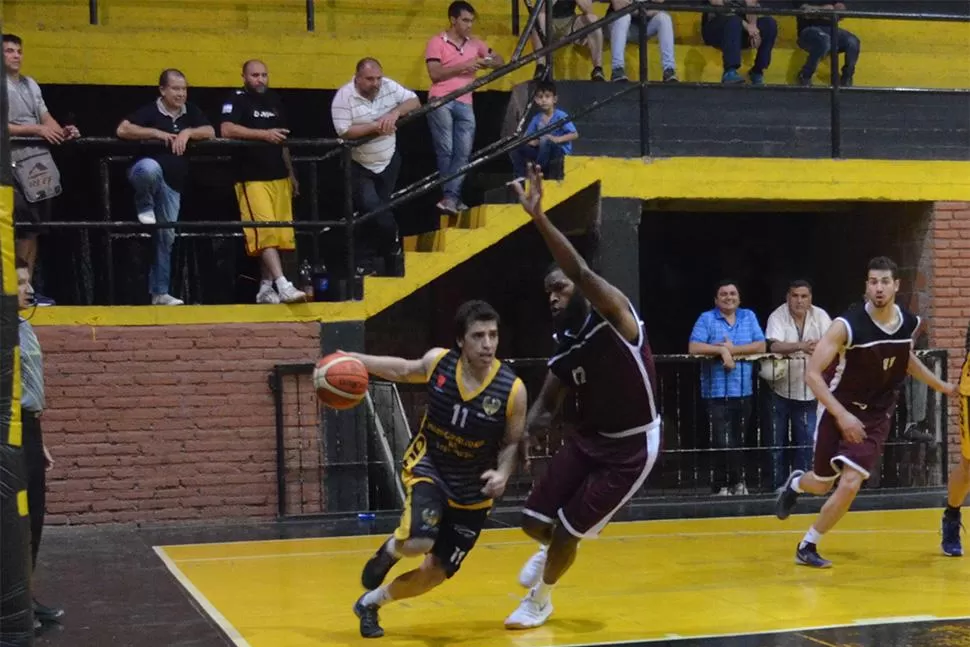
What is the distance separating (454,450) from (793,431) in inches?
292

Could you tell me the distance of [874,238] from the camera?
1719 cm

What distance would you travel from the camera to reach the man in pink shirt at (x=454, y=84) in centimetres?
1484

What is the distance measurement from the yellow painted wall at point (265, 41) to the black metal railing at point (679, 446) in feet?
12.3

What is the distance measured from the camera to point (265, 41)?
52.9 ft

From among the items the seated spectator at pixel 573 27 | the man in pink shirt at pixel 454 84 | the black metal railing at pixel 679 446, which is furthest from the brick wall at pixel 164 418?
the seated spectator at pixel 573 27

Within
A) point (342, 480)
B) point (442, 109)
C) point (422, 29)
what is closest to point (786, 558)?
point (342, 480)

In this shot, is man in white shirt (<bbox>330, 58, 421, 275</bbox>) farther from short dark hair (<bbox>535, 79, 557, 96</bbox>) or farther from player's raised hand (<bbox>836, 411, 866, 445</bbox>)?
player's raised hand (<bbox>836, 411, 866, 445</bbox>)

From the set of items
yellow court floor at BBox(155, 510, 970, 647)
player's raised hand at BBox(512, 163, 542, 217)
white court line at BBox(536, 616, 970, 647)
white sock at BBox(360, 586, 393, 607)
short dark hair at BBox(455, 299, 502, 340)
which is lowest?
yellow court floor at BBox(155, 510, 970, 647)

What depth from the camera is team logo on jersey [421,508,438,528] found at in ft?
27.1

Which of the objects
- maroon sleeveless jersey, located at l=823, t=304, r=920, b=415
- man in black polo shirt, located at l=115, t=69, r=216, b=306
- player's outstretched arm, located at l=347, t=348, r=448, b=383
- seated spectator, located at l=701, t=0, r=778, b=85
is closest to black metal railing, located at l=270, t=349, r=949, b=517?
man in black polo shirt, located at l=115, t=69, r=216, b=306

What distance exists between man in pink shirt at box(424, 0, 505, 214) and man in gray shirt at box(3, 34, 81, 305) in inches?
145

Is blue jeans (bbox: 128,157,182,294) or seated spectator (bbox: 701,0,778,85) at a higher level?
seated spectator (bbox: 701,0,778,85)

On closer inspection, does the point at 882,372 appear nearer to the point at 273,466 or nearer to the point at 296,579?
the point at 296,579

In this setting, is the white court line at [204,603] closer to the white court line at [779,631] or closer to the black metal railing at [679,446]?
the white court line at [779,631]
